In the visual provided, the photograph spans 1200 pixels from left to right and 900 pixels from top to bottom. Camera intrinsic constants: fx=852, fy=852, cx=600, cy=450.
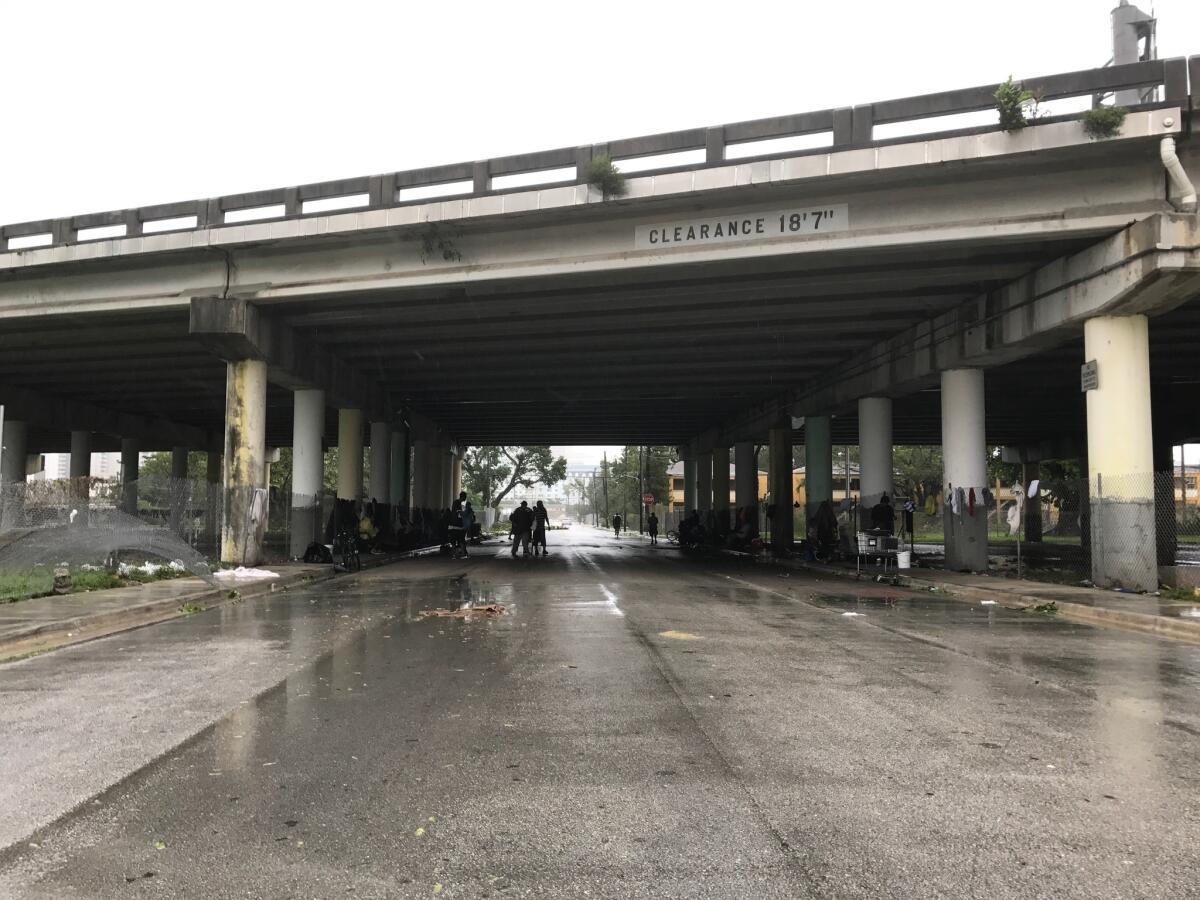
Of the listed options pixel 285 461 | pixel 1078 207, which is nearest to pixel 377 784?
pixel 1078 207

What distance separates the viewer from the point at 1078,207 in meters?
15.7

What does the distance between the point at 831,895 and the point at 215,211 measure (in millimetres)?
21494

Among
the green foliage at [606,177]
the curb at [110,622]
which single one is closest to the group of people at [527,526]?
the curb at [110,622]

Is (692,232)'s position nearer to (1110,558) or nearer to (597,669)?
(1110,558)

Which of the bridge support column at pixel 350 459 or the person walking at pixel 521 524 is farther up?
the bridge support column at pixel 350 459

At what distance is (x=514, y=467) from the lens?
286ft

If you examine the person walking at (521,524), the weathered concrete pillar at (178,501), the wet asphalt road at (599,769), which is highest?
the weathered concrete pillar at (178,501)

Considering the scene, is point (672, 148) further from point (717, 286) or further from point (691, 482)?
point (691, 482)

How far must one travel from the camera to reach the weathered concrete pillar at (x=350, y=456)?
3022cm

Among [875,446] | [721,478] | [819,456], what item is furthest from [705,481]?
[875,446]

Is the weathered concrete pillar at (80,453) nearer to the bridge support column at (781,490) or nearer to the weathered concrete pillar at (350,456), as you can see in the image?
the weathered concrete pillar at (350,456)

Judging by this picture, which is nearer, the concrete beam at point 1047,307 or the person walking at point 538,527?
the concrete beam at point 1047,307

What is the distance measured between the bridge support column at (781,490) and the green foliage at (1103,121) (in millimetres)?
21255

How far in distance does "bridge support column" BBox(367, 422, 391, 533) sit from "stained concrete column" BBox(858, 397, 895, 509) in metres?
18.6
